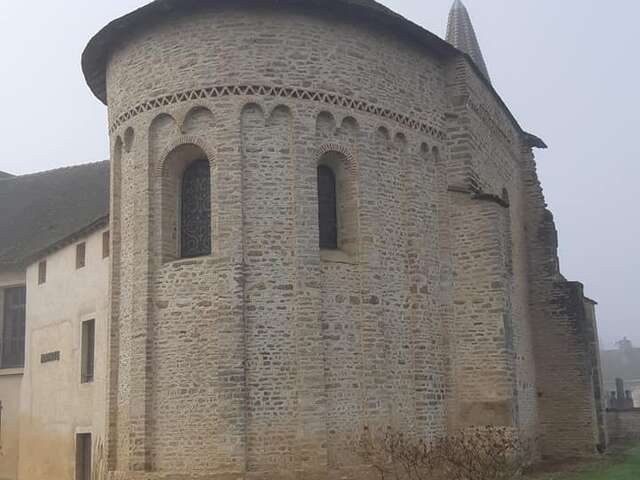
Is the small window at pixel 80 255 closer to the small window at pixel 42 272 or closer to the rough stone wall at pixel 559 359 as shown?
the small window at pixel 42 272

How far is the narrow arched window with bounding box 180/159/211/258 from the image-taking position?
558 inches

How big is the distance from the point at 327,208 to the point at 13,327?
1311 cm

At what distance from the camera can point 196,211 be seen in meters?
14.3

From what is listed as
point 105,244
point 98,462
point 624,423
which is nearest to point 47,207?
point 105,244

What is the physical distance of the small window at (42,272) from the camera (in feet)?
68.3

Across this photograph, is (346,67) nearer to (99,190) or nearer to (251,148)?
(251,148)

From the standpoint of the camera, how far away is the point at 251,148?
1383 centimetres

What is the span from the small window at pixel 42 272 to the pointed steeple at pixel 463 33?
16746 mm

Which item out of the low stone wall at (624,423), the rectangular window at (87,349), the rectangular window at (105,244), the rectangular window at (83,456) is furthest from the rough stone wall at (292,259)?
the low stone wall at (624,423)

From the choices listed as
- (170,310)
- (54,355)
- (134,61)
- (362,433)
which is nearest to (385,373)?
(362,433)

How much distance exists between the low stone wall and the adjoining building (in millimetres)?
14915

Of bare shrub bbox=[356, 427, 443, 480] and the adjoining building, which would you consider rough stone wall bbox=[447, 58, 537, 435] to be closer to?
the adjoining building

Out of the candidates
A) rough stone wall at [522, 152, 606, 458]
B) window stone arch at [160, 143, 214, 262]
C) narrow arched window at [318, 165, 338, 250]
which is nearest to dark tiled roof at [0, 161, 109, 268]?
window stone arch at [160, 143, 214, 262]

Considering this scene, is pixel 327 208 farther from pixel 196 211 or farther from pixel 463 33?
pixel 463 33
